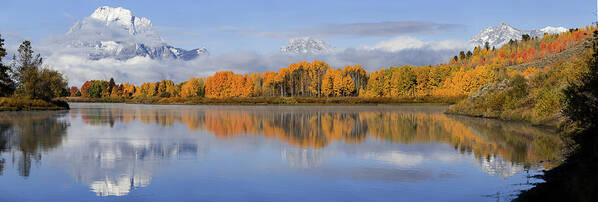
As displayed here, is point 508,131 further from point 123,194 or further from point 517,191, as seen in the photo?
point 123,194

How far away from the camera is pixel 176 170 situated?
574 inches

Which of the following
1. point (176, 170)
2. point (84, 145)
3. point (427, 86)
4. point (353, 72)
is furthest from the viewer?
point (353, 72)

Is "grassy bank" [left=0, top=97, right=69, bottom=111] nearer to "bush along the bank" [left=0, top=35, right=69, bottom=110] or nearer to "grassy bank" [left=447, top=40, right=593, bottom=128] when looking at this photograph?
"bush along the bank" [left=0, top=35, right=69, bottom=110]

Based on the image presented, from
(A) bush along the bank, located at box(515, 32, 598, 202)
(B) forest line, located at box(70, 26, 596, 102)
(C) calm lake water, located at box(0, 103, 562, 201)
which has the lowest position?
(C) calm lake water, located at box(0, 103, 562, 201)

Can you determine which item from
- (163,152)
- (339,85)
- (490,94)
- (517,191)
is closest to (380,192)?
(517,191)

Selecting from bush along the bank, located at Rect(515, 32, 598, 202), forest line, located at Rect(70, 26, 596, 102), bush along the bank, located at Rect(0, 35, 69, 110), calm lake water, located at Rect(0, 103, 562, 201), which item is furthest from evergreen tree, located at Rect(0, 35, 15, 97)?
forest line, located at Rect(70, 26, 596, 102)

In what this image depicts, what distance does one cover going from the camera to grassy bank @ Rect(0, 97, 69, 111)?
59.8 metres

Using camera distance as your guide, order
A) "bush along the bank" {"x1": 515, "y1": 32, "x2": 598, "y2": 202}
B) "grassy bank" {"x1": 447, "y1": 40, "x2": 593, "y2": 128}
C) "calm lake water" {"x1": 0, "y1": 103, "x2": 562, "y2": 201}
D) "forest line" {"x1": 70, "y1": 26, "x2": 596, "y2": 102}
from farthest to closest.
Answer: "forest line" {"x1": 70, "y1": 26, "x2": 596, "y2": 102}
"grassy bank" {"x1": 447, "y1": 40, "x2": 593, "y2": 128}
"calm lake water" {"x1": 0, "y1": 103, "x2": 562, "y2": 201}
"bush along the bank" {"x1": 515, "y1": 32, "x2": 598, "y2": 202}

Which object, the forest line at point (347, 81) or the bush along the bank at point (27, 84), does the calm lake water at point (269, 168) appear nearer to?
the bush along the bank at point (27, 84)

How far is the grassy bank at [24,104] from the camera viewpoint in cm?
5981

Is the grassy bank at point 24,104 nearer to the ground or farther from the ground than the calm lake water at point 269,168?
farther from the ground

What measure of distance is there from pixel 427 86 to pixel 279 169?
141 metres

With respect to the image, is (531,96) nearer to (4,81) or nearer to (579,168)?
Result: (579,168)

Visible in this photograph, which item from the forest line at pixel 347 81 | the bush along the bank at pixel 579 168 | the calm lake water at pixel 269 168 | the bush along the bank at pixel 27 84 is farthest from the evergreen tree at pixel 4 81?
the forest line at pixel 347 81
